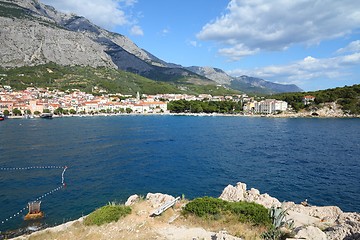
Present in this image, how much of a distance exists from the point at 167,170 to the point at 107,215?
18102mm

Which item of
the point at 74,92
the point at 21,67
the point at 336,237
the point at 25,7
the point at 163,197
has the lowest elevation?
the point at 163,197

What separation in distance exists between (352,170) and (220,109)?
325ft

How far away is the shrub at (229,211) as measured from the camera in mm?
11734

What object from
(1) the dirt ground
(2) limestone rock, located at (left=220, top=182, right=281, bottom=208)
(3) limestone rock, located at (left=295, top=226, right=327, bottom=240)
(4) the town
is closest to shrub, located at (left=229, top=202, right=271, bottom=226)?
(1) the dirt ground

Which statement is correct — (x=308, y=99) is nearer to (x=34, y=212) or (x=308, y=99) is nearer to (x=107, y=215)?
(x=34, y=212)

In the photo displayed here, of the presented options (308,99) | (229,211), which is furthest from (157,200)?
(308,99)

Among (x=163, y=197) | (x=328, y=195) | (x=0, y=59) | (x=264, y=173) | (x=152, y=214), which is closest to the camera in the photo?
(x=152, y=214)

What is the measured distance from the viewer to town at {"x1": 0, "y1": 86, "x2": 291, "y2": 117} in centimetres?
10638

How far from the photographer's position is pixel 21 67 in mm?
151875

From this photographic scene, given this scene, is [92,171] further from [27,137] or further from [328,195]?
[27,137]

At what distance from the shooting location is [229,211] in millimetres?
12523

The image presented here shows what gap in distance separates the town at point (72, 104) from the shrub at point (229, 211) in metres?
107

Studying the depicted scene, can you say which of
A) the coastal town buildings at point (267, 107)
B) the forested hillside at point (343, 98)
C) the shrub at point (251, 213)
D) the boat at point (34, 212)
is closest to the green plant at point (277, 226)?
the shrub at point (251, 213)

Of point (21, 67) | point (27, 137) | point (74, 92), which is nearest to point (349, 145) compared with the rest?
point (27, 137)
